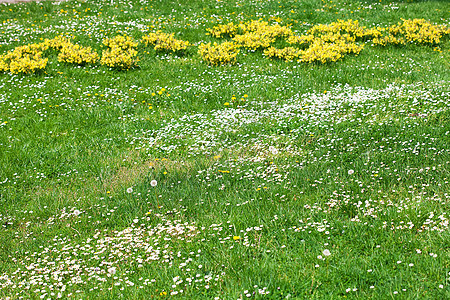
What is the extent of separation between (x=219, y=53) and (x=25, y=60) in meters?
5.08

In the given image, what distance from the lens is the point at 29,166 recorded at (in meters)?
7.22

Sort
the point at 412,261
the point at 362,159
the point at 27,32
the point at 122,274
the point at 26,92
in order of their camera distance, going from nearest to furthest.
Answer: the point at 412,261 → the point at 122,274 → the point at 362,159 → the point at 26,92 → the point at 27,32

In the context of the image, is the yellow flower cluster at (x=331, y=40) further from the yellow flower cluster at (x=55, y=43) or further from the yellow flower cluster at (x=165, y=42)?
the yellow flower cluster at (x=55, y=43)

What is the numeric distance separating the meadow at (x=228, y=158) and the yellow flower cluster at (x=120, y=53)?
8cm

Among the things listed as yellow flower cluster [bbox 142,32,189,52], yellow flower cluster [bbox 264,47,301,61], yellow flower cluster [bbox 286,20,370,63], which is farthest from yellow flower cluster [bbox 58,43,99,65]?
yellow flower cluster [bbox 286,20,370,63]

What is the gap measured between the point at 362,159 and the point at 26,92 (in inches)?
317

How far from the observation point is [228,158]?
21.8ft

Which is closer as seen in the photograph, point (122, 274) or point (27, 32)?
point (122, 274)

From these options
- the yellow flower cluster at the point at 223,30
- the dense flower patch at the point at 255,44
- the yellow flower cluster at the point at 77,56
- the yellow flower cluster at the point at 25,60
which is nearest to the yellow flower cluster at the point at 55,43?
the dense flower patch at the point at 255,44

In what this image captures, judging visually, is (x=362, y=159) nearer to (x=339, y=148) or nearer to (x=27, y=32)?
(x=339, y=148)

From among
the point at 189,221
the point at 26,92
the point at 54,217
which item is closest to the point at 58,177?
the point at 54,217

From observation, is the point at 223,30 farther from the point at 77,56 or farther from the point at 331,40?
the point at 77,56

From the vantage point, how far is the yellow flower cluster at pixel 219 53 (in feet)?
36.0

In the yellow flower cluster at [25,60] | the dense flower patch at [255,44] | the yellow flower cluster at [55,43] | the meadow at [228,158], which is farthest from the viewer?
the yellow flower cluster at [55,43]
